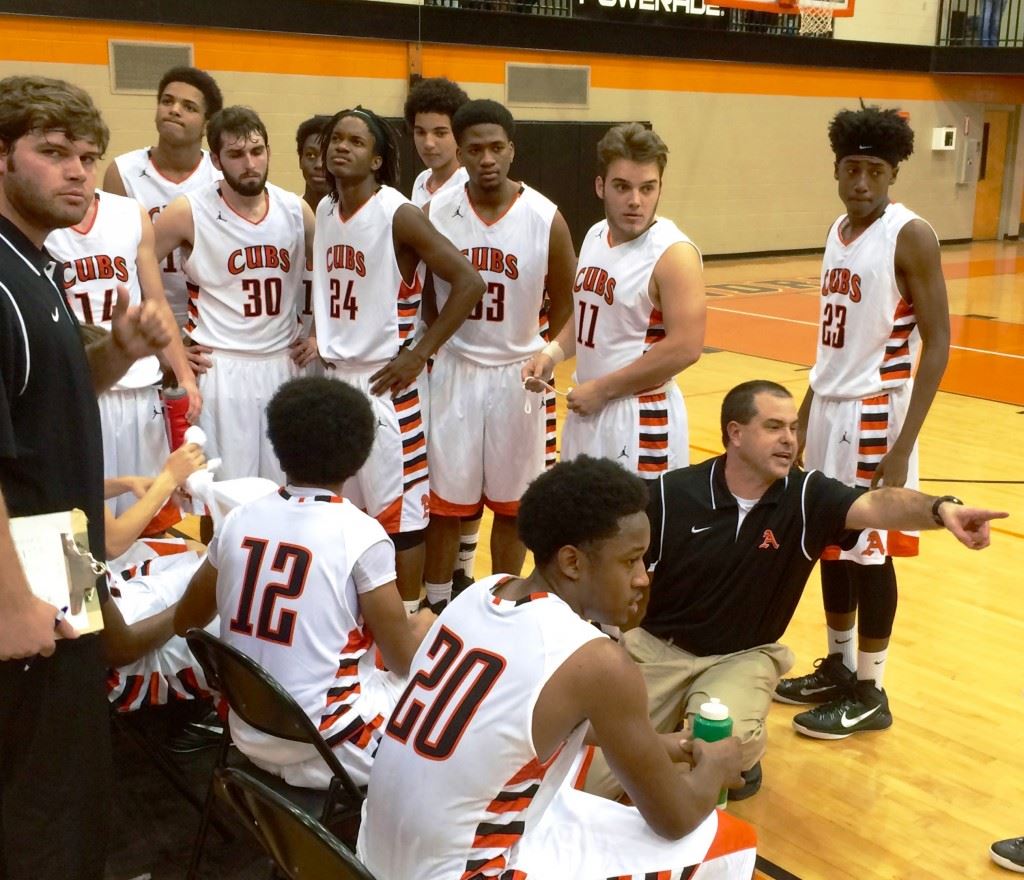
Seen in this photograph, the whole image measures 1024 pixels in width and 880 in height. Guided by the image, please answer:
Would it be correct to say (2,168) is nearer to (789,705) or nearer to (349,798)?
(349,798)

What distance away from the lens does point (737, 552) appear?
3.49 metres

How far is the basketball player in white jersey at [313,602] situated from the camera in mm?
2725

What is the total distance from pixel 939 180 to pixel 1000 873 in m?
19.8

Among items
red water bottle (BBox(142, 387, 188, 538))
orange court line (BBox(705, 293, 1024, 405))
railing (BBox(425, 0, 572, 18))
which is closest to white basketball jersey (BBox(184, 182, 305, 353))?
red water bottle (BBox(142, 387, 188, 538))

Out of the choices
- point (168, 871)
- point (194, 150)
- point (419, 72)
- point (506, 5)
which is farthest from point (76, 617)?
point (506, 5)

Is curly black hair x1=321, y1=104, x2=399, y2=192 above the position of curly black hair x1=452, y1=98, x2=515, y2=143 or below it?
below

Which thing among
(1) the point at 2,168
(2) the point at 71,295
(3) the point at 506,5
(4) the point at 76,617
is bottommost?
(4) the point at 76,617

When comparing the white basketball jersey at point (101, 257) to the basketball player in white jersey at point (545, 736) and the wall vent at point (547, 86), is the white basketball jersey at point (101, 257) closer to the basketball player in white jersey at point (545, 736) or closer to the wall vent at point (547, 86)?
the basketball player in white jersey at point (545, 736)

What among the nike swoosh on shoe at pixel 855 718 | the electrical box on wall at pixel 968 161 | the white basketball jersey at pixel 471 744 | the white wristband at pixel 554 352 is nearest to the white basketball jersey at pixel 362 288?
the white wristband at pixel 554 352

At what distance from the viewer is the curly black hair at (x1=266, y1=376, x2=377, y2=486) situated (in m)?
2.86

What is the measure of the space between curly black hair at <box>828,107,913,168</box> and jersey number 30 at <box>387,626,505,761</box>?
8.90 feet

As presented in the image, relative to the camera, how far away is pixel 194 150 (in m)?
5.30

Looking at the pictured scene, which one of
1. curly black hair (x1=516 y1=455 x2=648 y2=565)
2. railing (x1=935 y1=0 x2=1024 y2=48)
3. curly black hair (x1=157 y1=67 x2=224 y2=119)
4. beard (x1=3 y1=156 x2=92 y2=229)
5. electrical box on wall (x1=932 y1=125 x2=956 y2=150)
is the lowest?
curly black hair (x1=516 y1=455 x2=648 y2=565)

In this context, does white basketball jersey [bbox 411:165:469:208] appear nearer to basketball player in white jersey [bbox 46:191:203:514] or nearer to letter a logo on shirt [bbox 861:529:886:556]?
basketball player in white jersey [bbox 46:191:203:514]
